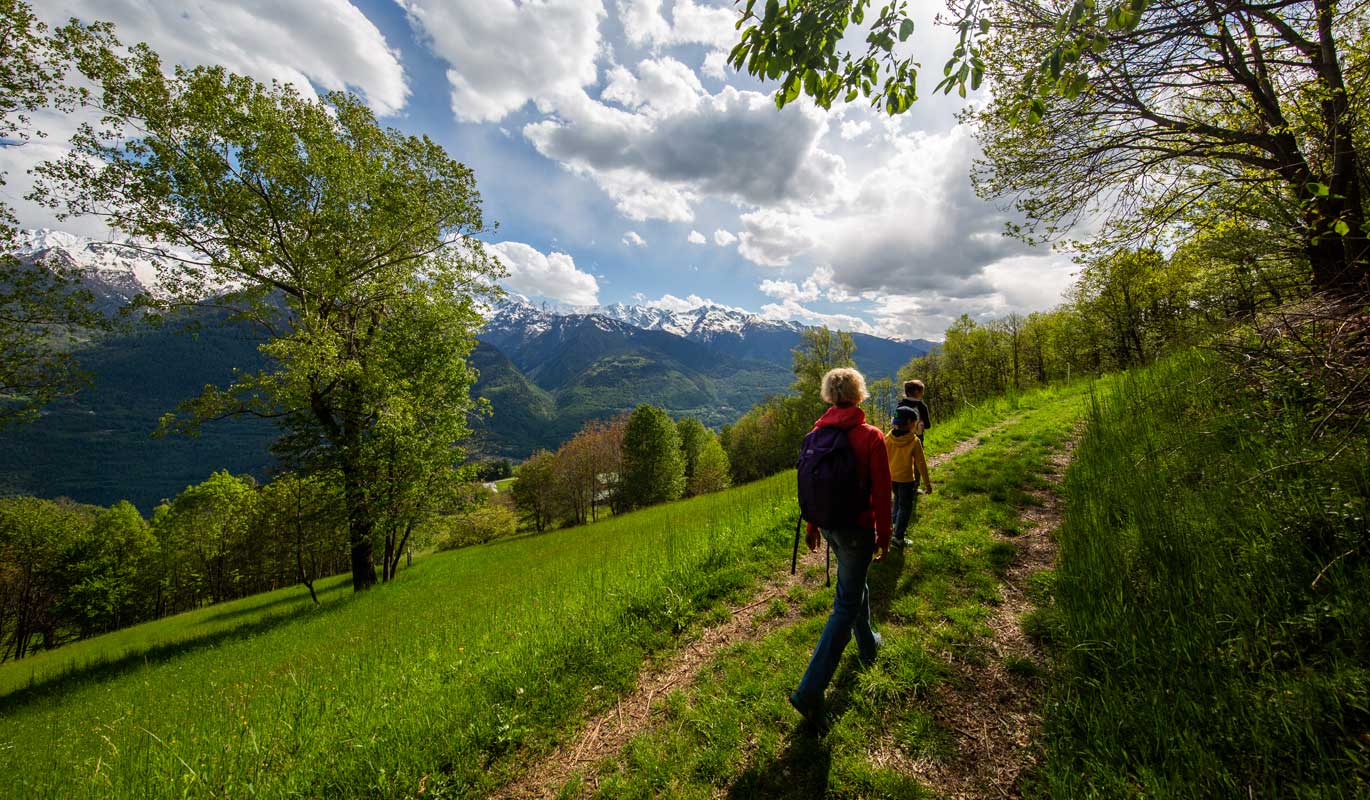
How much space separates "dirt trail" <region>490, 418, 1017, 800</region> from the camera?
153 inches

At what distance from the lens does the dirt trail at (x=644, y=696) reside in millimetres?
3881

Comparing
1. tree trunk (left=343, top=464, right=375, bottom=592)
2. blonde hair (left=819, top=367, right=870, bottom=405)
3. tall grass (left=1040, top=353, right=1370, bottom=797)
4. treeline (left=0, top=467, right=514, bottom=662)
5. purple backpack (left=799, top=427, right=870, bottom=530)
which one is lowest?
treeline (left=0, top=467, right=514, bottom=662)

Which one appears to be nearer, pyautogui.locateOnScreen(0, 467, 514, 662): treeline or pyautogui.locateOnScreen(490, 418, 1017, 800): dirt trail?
pyautogui.locateOnScreen(490, 418, 1017, 800): dirt trail

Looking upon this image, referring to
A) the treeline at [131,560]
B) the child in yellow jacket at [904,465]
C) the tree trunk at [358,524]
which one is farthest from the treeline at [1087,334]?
the treeline at [131,560]

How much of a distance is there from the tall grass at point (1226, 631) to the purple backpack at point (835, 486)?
6.33 ft

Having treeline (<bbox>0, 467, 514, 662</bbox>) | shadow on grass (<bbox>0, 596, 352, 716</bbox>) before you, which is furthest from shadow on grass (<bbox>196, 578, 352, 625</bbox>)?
treeline (<bbox>0, 467, 514, 662</bbox>)

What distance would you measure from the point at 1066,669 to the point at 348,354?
1922cm

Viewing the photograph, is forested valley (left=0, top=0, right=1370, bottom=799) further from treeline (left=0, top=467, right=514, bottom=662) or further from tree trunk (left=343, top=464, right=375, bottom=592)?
treeline (left=0, top=467, right=514, bottom=662)

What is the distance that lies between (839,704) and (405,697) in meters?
4.90

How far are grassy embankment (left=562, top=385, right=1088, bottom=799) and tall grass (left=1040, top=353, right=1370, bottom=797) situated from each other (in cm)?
81

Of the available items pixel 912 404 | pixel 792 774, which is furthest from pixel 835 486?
pixel 912 404

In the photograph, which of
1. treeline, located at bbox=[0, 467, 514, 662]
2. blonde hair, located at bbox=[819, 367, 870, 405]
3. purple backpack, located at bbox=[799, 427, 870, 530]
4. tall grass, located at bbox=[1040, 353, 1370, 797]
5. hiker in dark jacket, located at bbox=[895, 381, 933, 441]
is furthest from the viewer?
treeline, located at bbox=[0, 467, 514, 662]

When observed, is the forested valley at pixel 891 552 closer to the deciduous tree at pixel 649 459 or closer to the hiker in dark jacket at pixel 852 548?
the hiker in dark jacket at pixel 852 548

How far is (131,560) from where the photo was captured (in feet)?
139
